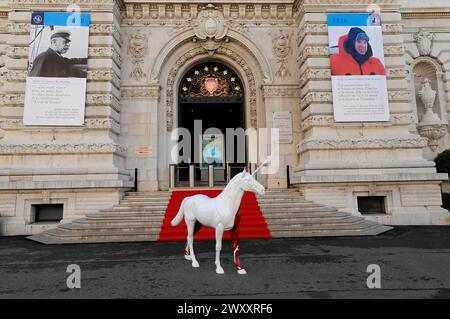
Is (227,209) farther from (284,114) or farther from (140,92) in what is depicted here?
(140,92)

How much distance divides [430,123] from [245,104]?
1047cm

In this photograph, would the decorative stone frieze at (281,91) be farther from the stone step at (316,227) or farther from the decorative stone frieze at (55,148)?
the decorative stone frieze at (55,148)

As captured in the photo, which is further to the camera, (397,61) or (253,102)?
(253,102)

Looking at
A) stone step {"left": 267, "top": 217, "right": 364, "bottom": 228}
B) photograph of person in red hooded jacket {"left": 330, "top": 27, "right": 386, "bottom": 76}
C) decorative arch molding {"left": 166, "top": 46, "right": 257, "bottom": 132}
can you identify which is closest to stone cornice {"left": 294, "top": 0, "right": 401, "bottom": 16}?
photograph of person in red hooded jacket {"left": 330, "top": 27, "right": 386, "bottom": 76}

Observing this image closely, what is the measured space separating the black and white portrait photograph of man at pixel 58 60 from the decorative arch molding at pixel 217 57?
15.1ft

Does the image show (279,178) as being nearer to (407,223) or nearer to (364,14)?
(407,223)

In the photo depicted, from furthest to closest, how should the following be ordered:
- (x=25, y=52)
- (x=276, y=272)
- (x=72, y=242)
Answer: (x=25, y=52)
(x=72, y=242)
(x=276, y=272)

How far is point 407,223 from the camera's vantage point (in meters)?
12.6

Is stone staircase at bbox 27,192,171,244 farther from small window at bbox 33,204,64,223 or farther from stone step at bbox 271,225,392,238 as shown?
stone step at bbox 271,225,392,238

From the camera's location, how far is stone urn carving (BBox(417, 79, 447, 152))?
53.1 feet

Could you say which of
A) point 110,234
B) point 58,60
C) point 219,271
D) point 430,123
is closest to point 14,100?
point 58,60
